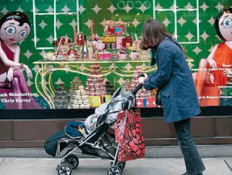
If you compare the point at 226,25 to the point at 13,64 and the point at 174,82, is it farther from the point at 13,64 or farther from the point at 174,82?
the point at 13,64

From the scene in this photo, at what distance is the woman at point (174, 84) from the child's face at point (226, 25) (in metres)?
1.70

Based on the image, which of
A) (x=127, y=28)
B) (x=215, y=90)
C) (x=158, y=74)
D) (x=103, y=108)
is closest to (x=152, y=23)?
(x=158, y=74)

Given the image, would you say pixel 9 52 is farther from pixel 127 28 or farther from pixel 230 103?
pixel 230 103

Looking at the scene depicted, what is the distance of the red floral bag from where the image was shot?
18.5 feet

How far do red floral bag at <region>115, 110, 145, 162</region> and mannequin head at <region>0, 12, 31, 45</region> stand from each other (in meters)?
2.18

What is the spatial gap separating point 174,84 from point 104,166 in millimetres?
1620

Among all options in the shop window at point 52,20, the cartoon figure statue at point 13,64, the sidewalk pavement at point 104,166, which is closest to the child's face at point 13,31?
the cartoon figure statue at point 13,64

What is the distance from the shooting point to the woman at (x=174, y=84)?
5402 millimetres

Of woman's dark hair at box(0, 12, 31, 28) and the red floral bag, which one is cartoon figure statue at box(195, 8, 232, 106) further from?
woman's dark hair at box(0, 12, 31, 28)

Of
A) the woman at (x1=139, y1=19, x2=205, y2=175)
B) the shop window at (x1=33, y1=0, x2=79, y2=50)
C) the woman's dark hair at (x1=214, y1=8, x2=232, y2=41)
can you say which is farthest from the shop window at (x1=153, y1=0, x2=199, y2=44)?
the woman at (x1=139, y1=19, x2=205, y2=175)

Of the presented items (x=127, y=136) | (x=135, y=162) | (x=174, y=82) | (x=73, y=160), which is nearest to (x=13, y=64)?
(x=73, y=160)

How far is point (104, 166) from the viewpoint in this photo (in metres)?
6.46

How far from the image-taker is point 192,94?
5.47 m

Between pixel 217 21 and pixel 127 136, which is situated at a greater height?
pixel 217 21
